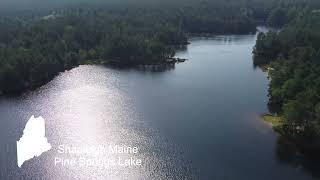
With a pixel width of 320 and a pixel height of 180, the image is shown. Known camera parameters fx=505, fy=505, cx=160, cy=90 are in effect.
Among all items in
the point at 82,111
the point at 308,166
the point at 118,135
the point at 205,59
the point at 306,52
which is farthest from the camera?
the point at 205,59

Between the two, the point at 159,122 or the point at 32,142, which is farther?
the point at 159,122

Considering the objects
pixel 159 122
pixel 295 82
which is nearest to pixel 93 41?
pixel 159 122

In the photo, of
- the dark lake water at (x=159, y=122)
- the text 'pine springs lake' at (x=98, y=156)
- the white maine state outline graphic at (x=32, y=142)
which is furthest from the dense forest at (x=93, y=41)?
the text 'pine springs lake' at (x=98, y=156)

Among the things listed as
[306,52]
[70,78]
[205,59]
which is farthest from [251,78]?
[70,78]

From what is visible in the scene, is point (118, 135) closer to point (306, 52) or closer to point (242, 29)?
point (306, 52)

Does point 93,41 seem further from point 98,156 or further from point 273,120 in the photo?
point 98,156

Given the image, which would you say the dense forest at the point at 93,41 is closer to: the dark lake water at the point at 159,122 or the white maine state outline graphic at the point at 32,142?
the dark lake water at the point at 159,122

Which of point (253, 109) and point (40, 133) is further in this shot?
point (253, 109)

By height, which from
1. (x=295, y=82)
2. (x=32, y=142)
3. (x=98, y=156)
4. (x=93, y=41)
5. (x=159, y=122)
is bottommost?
(x=32, y=142)
